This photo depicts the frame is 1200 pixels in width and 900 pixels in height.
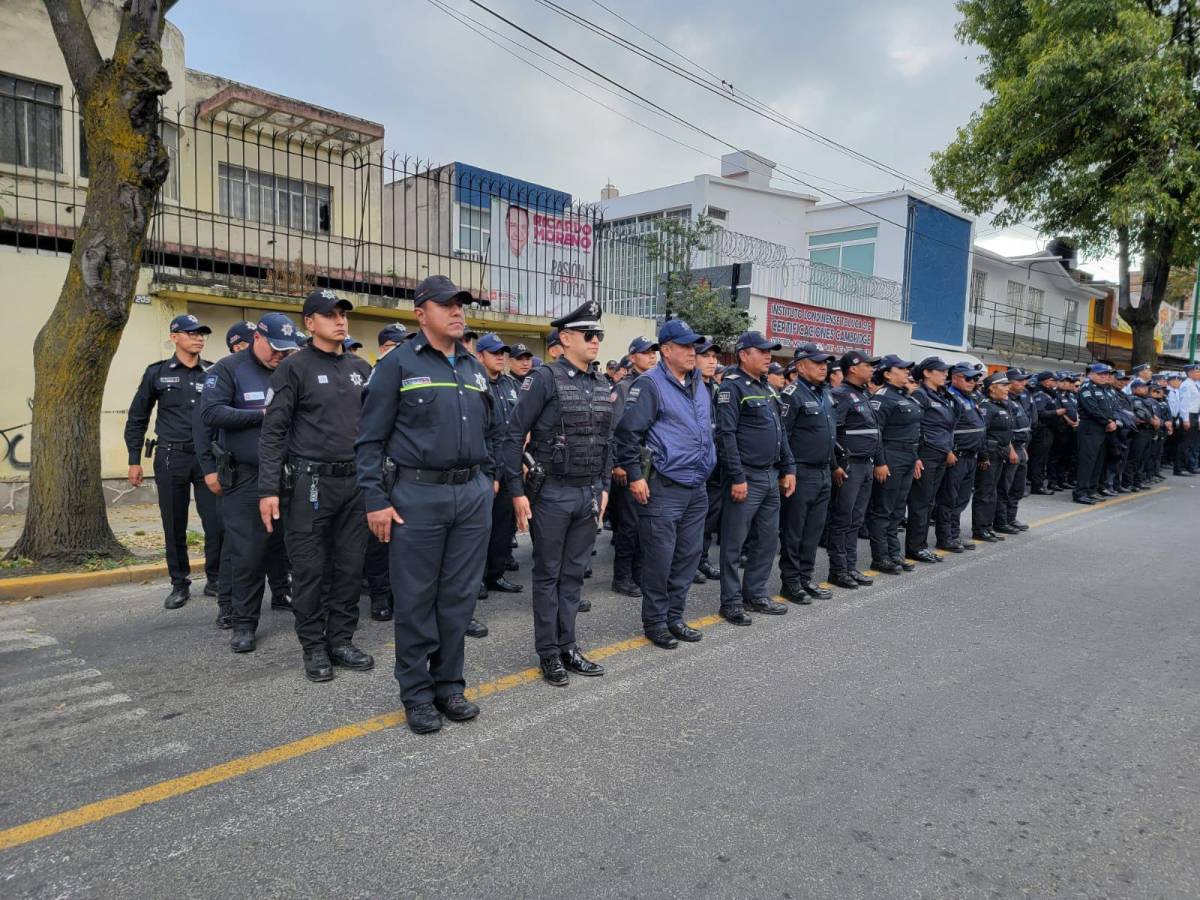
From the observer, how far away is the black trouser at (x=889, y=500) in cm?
718

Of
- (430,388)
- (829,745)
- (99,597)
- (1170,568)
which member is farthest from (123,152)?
(1170,568)

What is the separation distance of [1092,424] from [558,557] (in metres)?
10.4

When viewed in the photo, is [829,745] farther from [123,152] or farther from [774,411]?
[123,152]

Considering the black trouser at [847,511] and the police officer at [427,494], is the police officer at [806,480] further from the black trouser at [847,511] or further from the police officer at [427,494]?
the police officer at [427,494]

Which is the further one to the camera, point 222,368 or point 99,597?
point 99,597

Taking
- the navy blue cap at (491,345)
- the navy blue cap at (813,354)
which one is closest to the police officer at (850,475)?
the navy blue cap at (813,354)

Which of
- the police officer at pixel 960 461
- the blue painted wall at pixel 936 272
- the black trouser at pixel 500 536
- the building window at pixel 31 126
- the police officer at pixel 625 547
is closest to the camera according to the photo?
the black trouser at pixel 500 536

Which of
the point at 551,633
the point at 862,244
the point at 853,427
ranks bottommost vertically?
the point at 551,633

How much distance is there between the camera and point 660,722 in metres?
3.80

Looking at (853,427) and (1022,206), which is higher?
(1022,206)

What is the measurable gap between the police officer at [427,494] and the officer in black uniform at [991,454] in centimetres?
660

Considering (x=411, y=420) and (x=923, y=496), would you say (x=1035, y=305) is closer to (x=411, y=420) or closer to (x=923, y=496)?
(x=923, y=496)

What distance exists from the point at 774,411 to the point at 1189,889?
3.63 metres

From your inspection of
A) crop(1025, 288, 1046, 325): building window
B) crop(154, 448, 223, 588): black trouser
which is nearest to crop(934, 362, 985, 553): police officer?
crop(154, 448, 223, 588): black trouser
